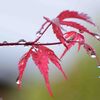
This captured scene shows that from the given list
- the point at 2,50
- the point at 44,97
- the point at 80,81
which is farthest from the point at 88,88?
the point at 2,50

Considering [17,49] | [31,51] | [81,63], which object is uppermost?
[31,51]

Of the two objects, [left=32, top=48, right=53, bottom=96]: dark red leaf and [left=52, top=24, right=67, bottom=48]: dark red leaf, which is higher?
[left=52, top=24, right=67, bottom=48]: dark red leaf

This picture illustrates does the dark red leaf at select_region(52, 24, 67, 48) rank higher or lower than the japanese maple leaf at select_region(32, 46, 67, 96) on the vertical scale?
higher

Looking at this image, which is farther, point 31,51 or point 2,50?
point 2,50

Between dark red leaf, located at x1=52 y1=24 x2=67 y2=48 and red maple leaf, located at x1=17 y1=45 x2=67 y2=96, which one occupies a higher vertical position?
dark red leaf, located at x1=52 y1=24 x2=67 y2=48

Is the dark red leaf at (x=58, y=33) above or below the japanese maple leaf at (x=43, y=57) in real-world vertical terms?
above

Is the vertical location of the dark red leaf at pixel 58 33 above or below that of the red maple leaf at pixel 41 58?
above

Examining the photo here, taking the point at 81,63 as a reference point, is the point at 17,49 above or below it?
above

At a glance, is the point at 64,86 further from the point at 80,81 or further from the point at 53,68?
the point at 53,68

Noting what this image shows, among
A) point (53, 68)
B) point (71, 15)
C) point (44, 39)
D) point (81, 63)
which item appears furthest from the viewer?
point (53, 68)

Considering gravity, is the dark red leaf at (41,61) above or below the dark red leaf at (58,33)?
below

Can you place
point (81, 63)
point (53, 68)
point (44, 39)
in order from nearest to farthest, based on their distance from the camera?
point (44, 39)
point (81, 63)
point (53, 68)
